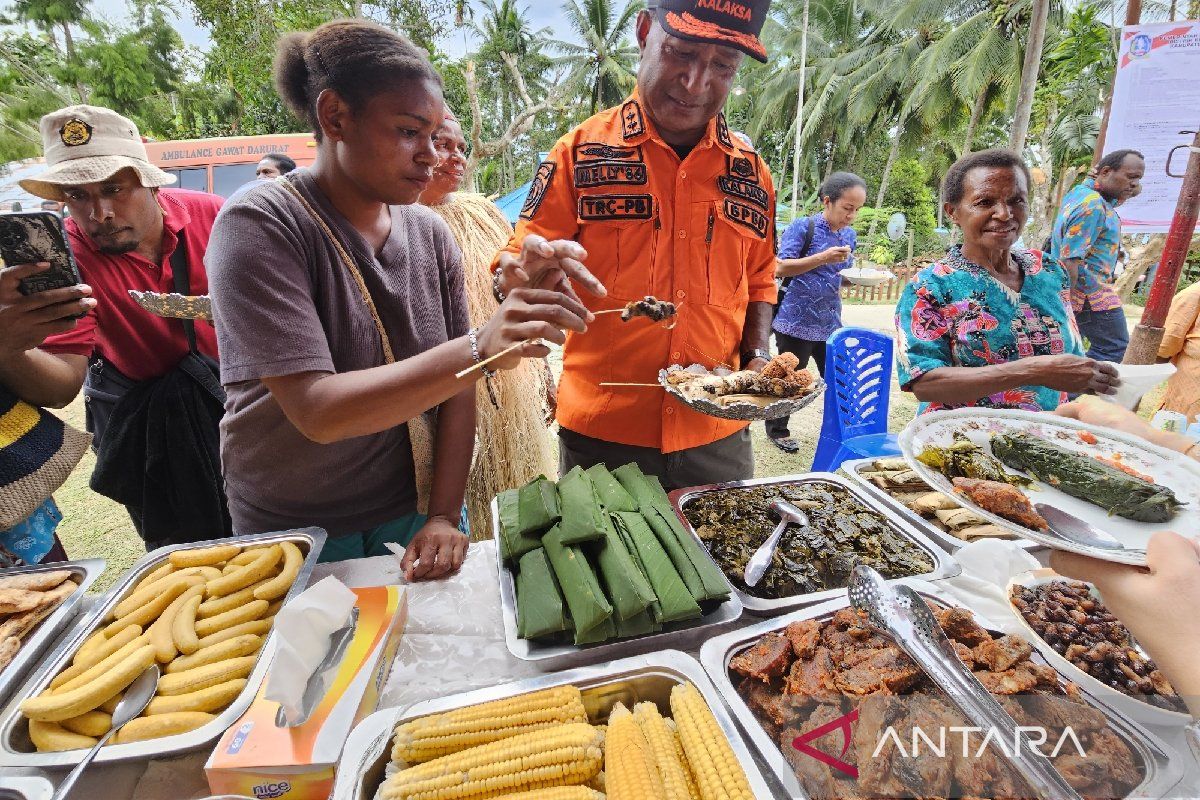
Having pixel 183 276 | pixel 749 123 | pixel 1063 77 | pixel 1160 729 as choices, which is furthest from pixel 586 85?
pixel 1160 729

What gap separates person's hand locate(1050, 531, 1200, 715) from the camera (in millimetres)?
1145

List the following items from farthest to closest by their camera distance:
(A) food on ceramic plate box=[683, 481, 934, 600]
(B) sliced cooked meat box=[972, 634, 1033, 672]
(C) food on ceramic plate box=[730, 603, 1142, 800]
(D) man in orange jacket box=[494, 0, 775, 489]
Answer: (D) man in orange jacket box=[494, 0, 775, 489], (A) food on ceramic plate box=[683, 481, 934, 600], (B) sliced cooked meat box=[972, 634, 1033, 672], (C) food on ceramic plate box=[730, 603, 1142, 800]

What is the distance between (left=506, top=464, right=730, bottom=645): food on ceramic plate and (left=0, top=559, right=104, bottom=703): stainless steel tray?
1.27 metres

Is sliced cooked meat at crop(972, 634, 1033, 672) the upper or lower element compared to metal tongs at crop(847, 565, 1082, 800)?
lower

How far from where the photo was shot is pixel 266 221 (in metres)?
1.66

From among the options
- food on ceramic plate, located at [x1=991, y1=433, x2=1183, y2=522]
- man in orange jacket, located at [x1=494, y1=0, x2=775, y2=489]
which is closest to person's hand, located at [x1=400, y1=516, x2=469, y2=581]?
man in orange jacket, located at [x1=494, y1=0, x2=775, y2=489]

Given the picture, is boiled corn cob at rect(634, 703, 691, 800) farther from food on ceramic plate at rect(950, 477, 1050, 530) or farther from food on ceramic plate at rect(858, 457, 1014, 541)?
food on ceramic plate at rect(858, 457, 1014, 541)

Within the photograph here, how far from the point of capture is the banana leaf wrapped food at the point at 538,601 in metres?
1.54

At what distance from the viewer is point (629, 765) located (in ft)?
3.88

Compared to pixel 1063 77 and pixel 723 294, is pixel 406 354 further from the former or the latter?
pixel 1063 77

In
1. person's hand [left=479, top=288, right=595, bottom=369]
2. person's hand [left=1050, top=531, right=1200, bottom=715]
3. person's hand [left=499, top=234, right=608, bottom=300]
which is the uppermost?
person's hand [left=499, top=234, right=608, bottom=300]

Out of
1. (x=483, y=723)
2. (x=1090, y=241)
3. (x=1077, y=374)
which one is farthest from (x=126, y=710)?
(x=1090, y=241)

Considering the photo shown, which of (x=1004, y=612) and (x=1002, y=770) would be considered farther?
(x=1004, y=612)

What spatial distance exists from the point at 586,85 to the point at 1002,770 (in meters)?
40.5
